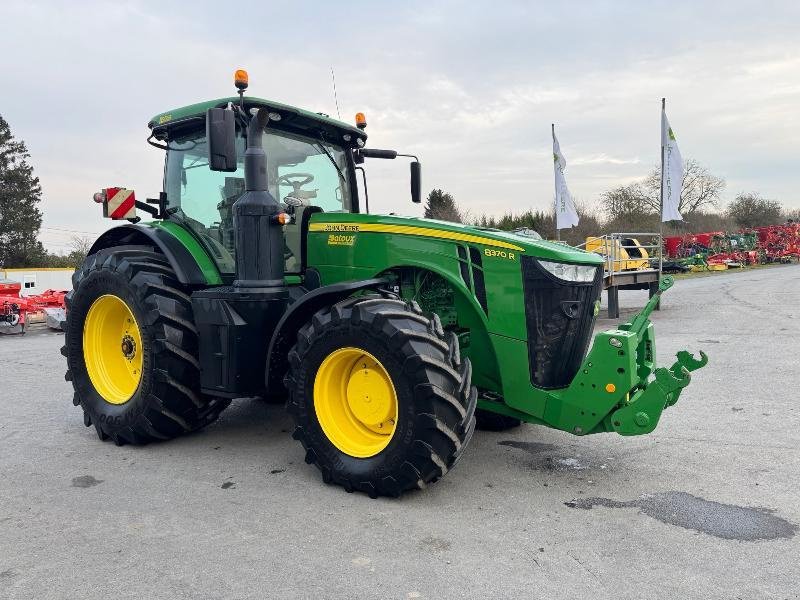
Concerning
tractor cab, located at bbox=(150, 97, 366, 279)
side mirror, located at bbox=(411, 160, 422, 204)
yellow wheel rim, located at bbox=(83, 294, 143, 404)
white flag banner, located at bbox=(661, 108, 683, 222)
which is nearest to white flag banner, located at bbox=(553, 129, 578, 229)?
white flag banner, located at bbox=(661, 108, 683, 222)

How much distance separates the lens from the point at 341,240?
4.31m

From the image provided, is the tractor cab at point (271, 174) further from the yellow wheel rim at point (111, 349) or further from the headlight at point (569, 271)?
the headlight at point (569, 271)

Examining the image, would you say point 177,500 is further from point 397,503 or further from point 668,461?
point 668,461

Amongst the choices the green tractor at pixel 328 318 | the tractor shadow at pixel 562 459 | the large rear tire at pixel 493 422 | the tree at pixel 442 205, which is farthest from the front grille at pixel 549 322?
the tree at pixel 442 205

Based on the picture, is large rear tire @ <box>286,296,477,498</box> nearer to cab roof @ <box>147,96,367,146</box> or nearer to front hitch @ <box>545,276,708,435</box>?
front hitch @ <box>545,276,708,435</box>

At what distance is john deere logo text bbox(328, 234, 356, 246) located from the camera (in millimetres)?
4258

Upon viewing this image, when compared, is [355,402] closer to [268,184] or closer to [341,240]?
[341,240]

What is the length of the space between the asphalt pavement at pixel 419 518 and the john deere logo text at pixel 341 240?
Result: 1.49 metres

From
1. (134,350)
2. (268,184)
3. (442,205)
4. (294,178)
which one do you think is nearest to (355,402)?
(268,184)

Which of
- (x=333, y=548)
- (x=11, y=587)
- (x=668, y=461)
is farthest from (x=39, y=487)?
(x=668, y=461)

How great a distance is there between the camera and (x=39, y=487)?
380 cm

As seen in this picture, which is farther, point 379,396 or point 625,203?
point 625,203

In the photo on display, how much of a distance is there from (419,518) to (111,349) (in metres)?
3.18

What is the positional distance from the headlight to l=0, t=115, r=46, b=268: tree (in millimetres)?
40693
